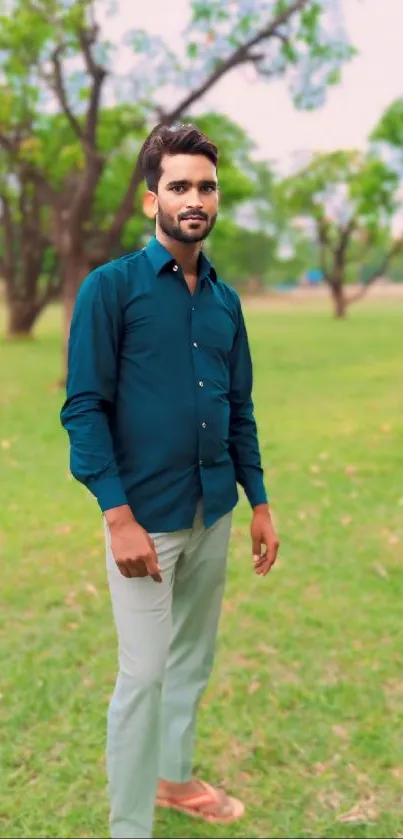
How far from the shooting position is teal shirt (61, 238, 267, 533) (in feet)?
7.53

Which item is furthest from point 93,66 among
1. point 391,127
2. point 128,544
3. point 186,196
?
point 391,127

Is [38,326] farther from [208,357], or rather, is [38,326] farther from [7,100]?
[208,357]

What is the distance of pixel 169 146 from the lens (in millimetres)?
2373

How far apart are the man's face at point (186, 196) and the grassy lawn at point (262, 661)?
79.5 inches

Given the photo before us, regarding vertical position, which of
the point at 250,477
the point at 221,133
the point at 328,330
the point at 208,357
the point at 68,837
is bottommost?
the point at 68,837

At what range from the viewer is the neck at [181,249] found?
246 cm

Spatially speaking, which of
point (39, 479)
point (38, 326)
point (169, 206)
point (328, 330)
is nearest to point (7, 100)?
point (39, 479)

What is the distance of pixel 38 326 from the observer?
34344mm

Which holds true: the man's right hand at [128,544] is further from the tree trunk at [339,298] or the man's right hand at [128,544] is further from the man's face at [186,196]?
the tree trunk at [339,298]

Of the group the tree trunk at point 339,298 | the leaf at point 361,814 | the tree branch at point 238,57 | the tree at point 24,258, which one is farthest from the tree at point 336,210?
the leaf at point 361,814

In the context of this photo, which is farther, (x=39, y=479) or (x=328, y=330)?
(x=328, y=330)

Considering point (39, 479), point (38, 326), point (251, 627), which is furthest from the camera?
point (38, 326)

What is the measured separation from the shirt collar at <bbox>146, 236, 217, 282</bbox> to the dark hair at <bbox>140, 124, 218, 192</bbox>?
6.2 inches

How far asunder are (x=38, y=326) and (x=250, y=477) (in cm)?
3250
